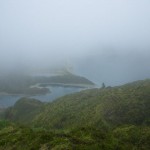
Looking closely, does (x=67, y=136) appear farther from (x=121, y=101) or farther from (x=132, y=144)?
(x=121, y=101)

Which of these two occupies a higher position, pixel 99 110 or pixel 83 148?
pixel 83 148

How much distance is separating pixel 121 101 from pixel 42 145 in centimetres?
13365

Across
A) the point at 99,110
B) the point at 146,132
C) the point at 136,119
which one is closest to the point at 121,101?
the point at 99,110

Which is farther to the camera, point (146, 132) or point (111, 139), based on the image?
point (146, 132)

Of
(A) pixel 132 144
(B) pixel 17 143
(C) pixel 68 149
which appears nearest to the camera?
(C) pixel 68 149

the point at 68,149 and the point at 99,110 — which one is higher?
the point at 68,149

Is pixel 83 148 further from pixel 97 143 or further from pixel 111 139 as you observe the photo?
pixel 111 139

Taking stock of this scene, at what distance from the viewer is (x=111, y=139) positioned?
82.2 feet

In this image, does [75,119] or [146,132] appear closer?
[146,132]

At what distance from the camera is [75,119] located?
153 meters

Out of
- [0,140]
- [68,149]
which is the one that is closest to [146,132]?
[68,149]

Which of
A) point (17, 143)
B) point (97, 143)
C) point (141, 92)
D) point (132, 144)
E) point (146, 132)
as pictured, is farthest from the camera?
point (141, 92)

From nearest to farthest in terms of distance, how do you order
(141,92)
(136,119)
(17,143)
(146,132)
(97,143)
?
(97,143) → (17,143) → (146,132) → (136,119) → (141,92)

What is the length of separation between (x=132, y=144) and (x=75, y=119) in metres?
128
